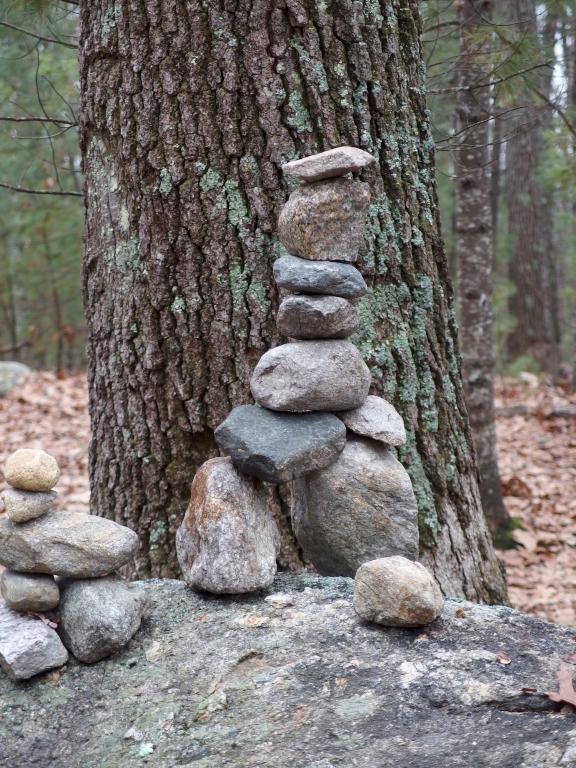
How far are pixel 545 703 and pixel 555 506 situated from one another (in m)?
4.57

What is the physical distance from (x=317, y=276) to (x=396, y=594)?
961 millimetres

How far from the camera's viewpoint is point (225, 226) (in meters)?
2.63

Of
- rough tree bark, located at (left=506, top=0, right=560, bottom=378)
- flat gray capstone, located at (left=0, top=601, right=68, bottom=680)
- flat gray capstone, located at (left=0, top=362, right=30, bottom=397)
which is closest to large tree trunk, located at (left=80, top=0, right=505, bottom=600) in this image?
flat gray capstone, located at (left=0, top=601, right=68, bottom=680)

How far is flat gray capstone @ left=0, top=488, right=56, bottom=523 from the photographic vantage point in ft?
6.88

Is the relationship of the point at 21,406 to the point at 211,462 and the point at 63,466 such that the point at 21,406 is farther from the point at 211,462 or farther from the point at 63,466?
the point at 211,462

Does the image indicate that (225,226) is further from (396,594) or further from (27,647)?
(27,647)

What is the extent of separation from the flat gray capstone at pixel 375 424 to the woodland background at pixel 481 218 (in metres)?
1.29

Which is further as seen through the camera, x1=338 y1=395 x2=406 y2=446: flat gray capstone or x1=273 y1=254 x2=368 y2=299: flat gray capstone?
x1=338 y1=395 x2=406 y2=446: flat gray capstone

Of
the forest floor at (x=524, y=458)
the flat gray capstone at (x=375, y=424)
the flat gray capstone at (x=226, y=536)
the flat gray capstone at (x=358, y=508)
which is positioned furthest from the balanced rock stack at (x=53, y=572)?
the forest floor at (x=524, y=458)

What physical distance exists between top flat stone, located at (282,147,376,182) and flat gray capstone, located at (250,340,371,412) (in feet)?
1.69

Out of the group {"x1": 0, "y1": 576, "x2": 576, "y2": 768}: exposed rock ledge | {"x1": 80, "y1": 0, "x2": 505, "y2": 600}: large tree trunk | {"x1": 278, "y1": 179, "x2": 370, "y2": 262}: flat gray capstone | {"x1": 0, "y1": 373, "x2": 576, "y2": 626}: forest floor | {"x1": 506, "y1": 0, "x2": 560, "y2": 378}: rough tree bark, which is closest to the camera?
{"x1": 0, "y1": 576, "x2": 576, "y2": 768}: exposed rock ledge

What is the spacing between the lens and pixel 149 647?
2.17 metres

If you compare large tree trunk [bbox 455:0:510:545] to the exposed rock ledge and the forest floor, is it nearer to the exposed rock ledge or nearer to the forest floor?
the forest floor

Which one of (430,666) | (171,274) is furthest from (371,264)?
(430,666)
